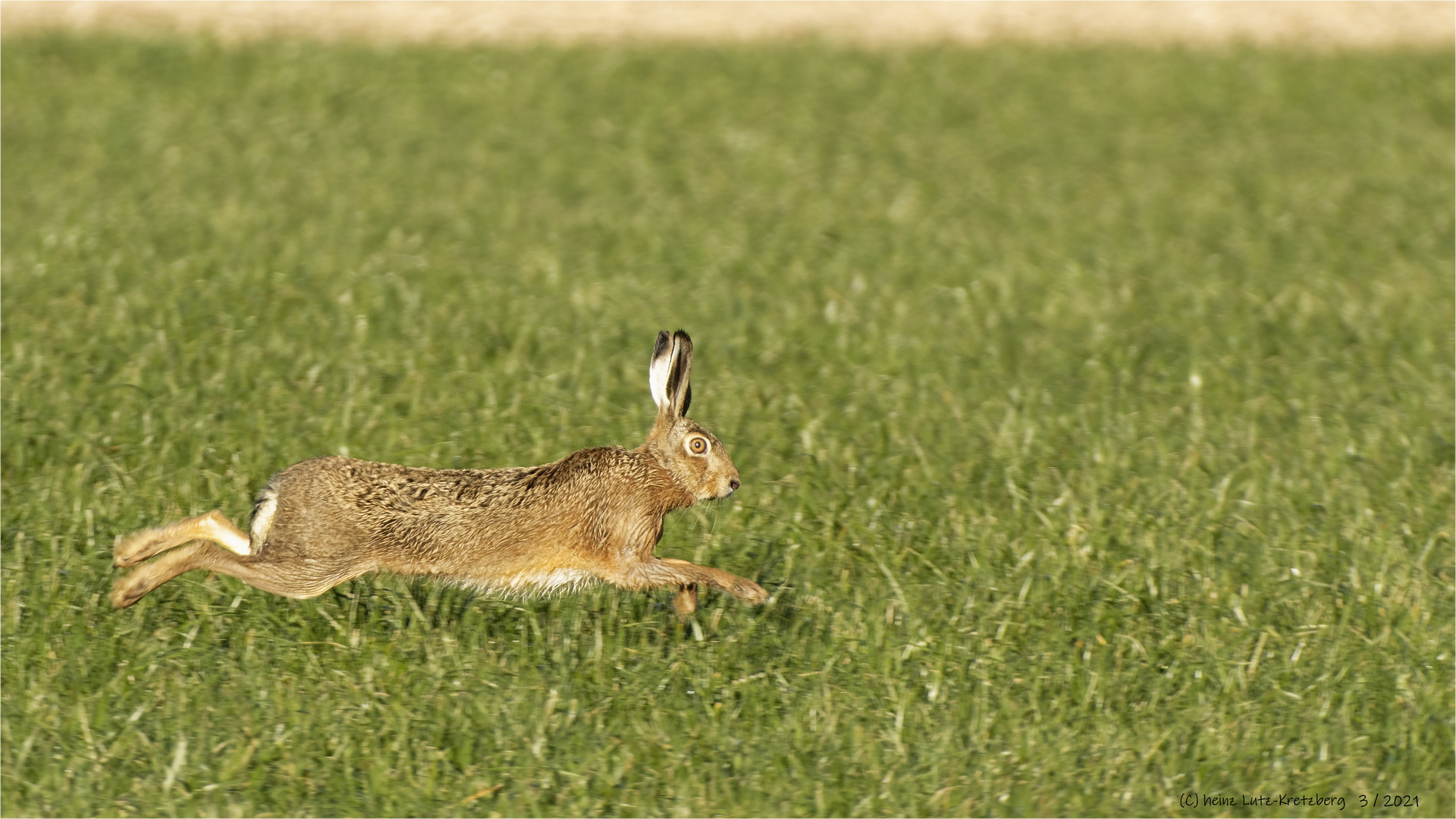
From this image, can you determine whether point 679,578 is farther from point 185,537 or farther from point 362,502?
point 185,537

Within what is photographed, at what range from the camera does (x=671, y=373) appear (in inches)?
215

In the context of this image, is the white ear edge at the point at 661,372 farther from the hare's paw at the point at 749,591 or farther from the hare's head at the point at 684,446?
the hare's paw at the point at 749,591

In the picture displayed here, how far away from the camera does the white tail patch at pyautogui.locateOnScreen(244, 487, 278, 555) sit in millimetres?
5418

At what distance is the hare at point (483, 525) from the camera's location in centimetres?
534

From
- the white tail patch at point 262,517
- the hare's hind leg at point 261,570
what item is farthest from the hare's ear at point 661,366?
the white tail patch at point 262,517

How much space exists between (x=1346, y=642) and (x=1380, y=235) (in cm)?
673

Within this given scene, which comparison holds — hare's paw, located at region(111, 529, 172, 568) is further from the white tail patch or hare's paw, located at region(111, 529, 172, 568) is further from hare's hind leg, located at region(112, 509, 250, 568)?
the white tail patch

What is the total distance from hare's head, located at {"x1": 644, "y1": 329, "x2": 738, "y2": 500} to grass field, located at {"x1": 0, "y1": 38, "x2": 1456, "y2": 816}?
55 centimetres

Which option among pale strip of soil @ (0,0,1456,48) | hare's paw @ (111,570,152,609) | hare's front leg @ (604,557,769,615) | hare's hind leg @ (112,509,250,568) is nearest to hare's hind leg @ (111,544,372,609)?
hare's paw @ (111,570,152,609)

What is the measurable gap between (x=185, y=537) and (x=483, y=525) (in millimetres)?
1090

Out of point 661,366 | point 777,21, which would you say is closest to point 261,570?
point 661,366

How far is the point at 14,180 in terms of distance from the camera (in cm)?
1188

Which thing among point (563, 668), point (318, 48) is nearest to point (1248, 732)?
point (563, 668)

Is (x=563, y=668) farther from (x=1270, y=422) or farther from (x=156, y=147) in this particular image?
(x=156, y=147)
